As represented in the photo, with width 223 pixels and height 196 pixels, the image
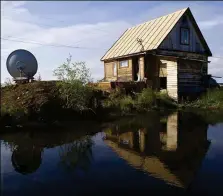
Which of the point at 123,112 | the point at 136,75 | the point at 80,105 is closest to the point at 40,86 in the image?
the point at 80,105

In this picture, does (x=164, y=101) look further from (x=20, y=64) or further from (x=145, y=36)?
(x=20, y=64)

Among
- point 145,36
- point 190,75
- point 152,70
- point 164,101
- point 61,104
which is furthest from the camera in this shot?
point 145,36

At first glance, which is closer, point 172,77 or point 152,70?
point 172,77

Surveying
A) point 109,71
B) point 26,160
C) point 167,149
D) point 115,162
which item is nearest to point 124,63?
point 109,71

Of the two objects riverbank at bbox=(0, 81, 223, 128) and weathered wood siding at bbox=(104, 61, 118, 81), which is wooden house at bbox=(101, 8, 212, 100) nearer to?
weathered wood siding at bbox=(104, 61, 118, 81)

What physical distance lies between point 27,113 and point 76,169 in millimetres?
5967

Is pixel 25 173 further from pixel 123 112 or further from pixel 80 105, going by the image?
pixel 123 112

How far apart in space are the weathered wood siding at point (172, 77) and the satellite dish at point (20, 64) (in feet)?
37.8

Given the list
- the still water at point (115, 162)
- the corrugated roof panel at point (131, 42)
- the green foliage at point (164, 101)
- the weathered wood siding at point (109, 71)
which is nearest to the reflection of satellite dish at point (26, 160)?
the still water at point (115, 162)

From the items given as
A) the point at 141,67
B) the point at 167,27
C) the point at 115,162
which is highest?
the point at 167,27

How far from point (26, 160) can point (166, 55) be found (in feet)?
65.4

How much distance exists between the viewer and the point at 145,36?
27766mm

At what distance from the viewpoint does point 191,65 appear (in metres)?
26.7

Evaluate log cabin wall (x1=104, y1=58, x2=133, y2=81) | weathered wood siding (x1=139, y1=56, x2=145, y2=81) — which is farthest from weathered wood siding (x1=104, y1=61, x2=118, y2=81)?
weathered wood siding (x1=139, y1=56, x2=145, y2=81)
